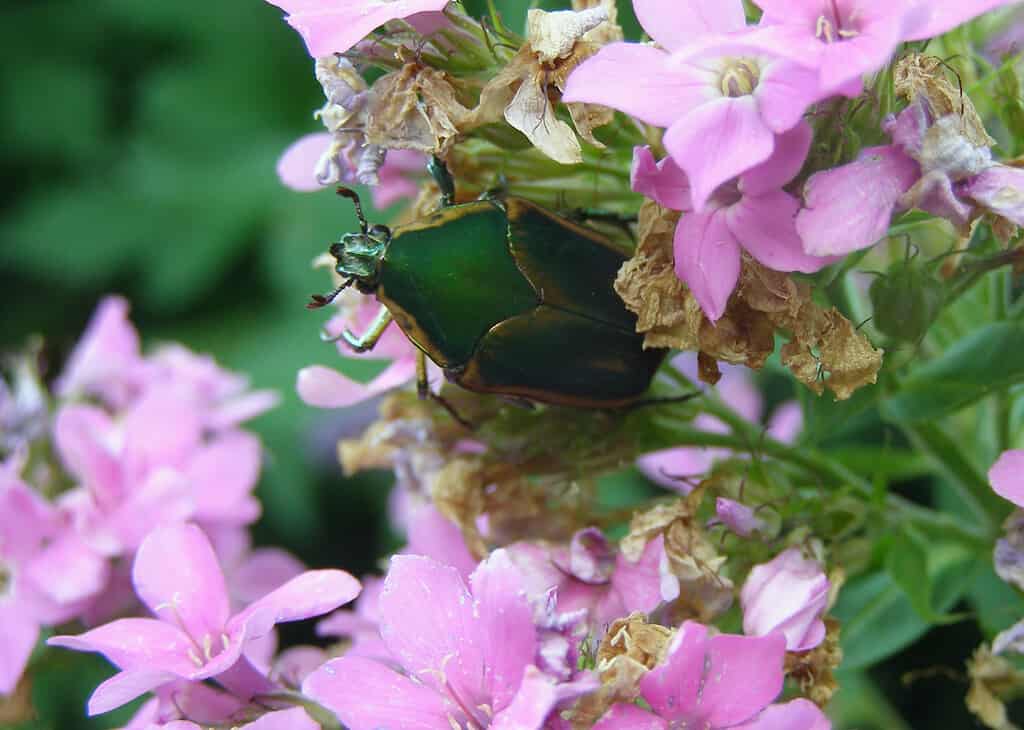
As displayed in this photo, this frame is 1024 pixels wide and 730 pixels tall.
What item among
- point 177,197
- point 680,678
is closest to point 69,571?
point 680,678

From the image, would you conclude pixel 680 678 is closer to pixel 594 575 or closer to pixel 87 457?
pixel 594 575

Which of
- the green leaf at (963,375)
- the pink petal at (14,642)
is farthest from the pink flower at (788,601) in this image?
the pink petal at (14,642)

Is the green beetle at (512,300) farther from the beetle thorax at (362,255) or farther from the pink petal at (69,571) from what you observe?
the pink petal at (69,571)

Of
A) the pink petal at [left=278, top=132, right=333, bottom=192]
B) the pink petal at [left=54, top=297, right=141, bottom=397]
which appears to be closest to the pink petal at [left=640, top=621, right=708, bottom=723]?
the pink petal at [left=278, top=132, right=333, bottom=192]

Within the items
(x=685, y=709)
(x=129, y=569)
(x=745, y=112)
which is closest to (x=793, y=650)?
(x=685, y=709)

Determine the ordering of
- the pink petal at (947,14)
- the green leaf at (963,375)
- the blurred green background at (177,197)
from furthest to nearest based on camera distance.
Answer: the blurred green background at (177,197) < the green leaf at (963,375) < the pink petal at (947,14)

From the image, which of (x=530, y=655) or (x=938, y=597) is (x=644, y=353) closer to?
(x=530, y=655)
